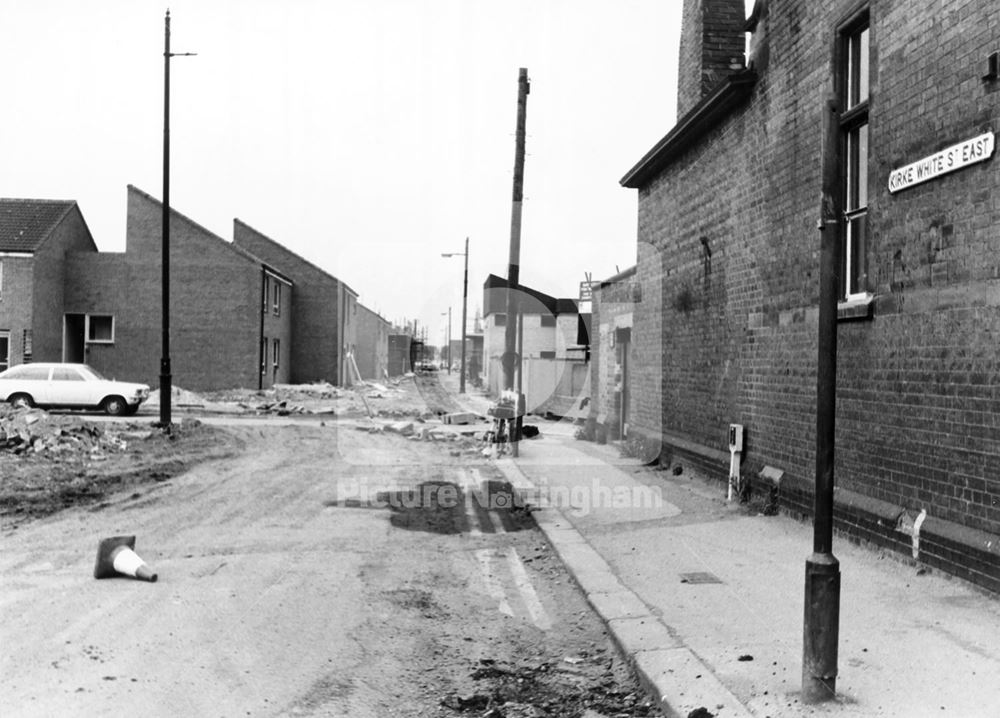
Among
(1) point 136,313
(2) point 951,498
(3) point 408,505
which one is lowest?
(3) point 408,505

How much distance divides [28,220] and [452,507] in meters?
30.4

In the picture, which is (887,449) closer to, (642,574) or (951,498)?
(951,498)

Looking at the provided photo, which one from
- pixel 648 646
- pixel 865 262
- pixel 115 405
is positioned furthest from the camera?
pixel 115 405

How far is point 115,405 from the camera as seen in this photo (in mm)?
24734

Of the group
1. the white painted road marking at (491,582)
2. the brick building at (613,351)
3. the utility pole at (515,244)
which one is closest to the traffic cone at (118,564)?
the white painted road marking at (491,582)

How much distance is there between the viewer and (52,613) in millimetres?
5492

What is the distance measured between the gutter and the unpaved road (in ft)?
18.6

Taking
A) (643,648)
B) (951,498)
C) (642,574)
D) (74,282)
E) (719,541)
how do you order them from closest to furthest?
(643,648) → (951,498) → (642,574) → (719,541) → (74,282)

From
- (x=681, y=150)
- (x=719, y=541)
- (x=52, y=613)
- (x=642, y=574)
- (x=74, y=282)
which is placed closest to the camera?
(x=52, y=613)

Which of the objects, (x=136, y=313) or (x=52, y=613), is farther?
(x=136, y=313)

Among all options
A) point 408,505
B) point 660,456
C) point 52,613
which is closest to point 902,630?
point 52,613

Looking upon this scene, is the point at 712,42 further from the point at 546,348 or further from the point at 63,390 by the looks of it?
the point at 546,348

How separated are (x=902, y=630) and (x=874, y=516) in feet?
6.81

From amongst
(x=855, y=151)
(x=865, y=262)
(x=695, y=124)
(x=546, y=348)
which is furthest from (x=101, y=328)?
(x=865, y=262)
